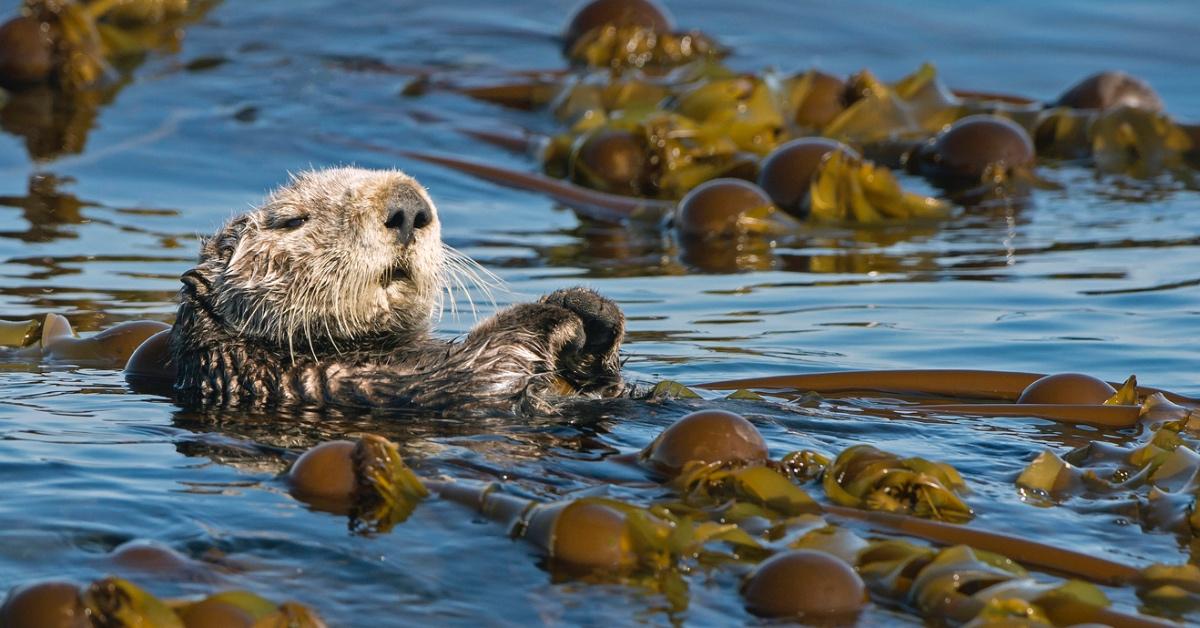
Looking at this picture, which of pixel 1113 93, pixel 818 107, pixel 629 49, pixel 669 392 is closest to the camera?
pixel 669 392

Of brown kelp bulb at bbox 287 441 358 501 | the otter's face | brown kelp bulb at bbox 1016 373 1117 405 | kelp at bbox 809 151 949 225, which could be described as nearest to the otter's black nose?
the otter's face

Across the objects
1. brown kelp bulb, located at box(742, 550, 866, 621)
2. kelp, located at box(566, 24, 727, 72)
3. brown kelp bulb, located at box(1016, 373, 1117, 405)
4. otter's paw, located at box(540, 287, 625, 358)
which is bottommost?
brown kelp bulb, located at box(742, 550, 866, 621)

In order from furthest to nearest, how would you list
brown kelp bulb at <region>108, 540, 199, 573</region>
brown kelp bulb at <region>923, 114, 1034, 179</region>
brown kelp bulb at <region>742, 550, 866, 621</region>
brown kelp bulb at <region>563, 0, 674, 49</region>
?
brown kelp bulb at <region>563, 0, 674, 49</region> < brown kelp bulb at <region>923, 114, 1034, 179</region> < brown kelp bulb at <region>108, 540, 199, 573</region> < brown kelp bulb at <region>742, 550, 866, 621</region>

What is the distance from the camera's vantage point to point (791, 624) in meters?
3.44

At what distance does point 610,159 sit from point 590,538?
5.95 meters

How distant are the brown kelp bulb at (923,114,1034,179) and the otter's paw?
198 inches

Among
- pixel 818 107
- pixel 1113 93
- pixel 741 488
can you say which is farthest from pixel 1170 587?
pixel 1113 93

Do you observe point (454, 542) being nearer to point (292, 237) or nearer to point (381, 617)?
point (381, 617)

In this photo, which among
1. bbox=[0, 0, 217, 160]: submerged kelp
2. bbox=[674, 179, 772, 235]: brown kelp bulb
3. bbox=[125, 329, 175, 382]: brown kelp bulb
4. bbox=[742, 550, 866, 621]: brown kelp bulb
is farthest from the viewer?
bbox=[0, 0, 217, 160]: submerged kelp

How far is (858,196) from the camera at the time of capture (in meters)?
8.85

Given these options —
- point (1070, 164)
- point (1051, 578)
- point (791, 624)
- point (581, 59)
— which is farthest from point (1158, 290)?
point (581, 59)

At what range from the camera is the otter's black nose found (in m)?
5.15

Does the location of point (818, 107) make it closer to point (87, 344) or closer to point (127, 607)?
point (87, 344)

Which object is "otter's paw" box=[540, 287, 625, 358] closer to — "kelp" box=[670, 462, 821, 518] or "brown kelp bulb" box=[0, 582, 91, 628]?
"kelp" box=[670, 462, 821, 518]
